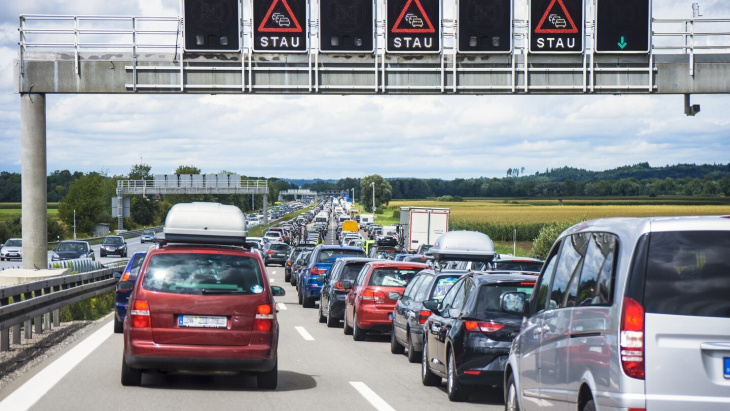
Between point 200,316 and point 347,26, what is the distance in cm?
1538

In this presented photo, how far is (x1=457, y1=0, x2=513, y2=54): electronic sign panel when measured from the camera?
25.4 m

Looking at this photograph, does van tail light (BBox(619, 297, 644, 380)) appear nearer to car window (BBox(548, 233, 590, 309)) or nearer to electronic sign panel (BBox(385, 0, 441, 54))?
car window (BBox(548, 233, 590, 309))

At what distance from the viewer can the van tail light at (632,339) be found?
5664mm

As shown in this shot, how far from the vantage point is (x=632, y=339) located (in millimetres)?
5699

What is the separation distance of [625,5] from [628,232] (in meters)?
20.9

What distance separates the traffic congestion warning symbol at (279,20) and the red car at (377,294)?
8241 mm

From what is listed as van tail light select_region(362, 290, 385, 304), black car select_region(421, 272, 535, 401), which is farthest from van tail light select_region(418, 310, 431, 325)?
van tail light select_region(362, 290, 385, 304)

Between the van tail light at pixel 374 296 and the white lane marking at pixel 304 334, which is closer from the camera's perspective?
the van tail light at pixel 374 296

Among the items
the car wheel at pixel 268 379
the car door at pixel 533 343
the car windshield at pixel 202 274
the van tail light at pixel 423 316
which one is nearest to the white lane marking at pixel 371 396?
the car wheel at pixel 268 379

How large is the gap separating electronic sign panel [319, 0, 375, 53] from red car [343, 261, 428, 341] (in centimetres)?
797

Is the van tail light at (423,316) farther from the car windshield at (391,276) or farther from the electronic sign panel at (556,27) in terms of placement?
the electronic sign panel at (556,27)

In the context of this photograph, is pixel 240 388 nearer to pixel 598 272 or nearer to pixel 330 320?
pixel 598 272

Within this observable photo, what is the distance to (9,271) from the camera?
24.2 m

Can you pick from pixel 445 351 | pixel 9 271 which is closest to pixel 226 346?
pixel 445 351
